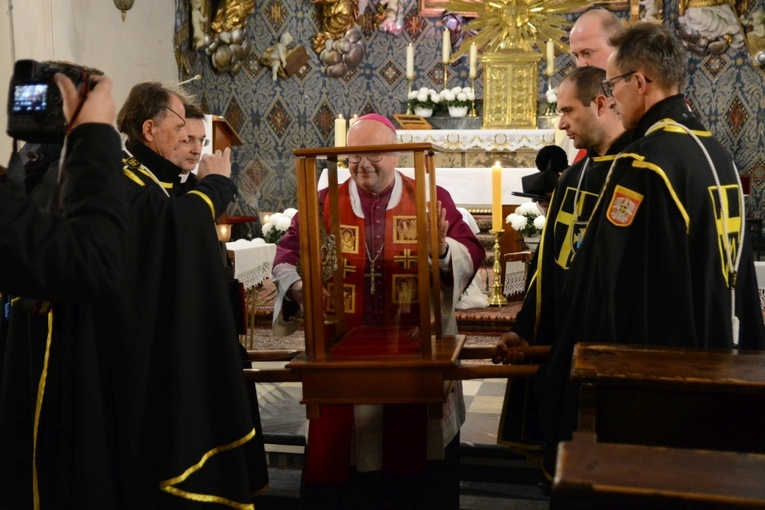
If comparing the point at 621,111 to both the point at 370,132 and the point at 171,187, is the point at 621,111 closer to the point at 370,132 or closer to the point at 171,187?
the point at 370,132

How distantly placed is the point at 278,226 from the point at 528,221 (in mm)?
2044

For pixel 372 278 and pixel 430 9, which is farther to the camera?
pixel 430 9

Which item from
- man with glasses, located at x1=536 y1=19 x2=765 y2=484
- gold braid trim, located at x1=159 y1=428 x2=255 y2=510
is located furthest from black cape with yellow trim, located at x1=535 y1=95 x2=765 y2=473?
gold braid trim, located at x1=159 y1=428 x2=255 y2=510

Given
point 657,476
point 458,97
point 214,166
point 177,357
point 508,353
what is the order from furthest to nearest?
point 458,97
point 508,353
point 214,166
point 177,357
point 657,476

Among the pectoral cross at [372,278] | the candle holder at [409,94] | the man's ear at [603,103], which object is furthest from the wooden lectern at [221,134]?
the man's ear at [603,103]

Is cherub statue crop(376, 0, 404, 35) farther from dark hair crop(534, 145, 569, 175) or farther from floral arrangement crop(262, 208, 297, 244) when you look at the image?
dark hair crop(534, 145, 569, 175)

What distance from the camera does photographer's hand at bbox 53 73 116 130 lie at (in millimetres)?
1964

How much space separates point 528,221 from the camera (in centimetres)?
674

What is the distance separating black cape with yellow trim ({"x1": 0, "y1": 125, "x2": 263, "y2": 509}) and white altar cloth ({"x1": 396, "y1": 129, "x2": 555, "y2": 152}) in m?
7.35

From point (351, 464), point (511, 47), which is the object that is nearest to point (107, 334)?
point (351, 464)

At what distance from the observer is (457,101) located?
10594 mm

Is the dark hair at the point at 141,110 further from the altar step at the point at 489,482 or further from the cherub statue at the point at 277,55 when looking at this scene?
the cherub statue at the point at 277,55

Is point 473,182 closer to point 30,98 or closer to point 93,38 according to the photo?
point 93,38

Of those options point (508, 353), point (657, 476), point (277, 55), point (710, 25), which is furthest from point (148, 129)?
point (710, 25)
